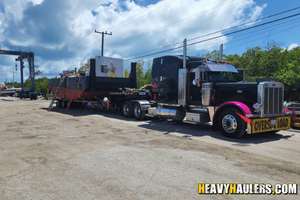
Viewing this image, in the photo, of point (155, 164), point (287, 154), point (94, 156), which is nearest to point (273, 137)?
point (287, 154)

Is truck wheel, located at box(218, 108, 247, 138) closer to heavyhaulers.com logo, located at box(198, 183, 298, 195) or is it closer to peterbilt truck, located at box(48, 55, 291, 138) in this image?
peterbilt truck, located at box(48, 55, 291, 138)

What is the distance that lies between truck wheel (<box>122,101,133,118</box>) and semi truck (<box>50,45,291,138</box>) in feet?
1.06

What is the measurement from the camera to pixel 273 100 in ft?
25.7

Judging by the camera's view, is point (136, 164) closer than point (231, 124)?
Yes

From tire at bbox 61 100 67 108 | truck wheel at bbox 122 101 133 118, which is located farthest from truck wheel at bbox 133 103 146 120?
tire at bbox 61 100 67 108

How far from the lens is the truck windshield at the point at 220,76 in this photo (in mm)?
9038

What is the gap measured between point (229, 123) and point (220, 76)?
2.14 meters

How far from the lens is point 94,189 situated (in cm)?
376

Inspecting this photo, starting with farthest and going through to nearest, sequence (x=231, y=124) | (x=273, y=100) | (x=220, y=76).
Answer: (x=220, y=76) < (x=273, y=100) < (x=231, y=124)

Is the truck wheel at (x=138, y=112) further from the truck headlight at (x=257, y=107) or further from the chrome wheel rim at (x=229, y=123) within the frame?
the truck headlight at (x=257, y=107)

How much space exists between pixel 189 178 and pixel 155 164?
3.18ft

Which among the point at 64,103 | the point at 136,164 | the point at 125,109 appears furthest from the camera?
the point at 64,103

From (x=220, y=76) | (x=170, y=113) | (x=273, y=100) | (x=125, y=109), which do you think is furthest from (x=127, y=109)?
(x=273, y=100)

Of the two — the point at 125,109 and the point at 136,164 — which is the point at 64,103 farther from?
the point at 136,164
